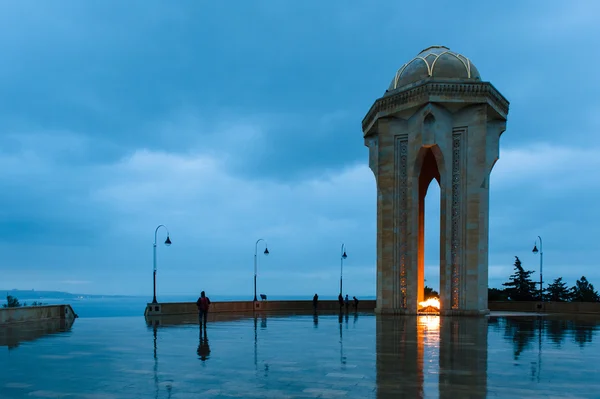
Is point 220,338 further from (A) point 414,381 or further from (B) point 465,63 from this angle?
(B) point 465,63

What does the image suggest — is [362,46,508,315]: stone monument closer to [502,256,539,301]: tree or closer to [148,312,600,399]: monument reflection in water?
[148,312,600,399]: monument reflection in water

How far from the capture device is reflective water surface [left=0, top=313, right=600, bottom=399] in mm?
10391

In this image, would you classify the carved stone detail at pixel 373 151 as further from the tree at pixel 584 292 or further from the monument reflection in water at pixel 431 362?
the tree at pixel 584 292

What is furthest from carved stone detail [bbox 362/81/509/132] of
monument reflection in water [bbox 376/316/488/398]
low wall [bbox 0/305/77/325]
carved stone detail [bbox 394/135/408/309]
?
low wall [bbox 0/305/77/325]

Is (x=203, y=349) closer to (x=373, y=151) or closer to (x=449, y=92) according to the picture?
(x=449, y=92)

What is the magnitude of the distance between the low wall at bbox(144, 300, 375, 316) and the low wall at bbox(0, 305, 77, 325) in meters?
4.87

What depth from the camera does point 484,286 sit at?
116 feet

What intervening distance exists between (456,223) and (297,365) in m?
25.0

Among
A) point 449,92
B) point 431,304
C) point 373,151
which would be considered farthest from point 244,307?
point 449,92

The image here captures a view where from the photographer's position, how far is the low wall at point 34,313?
26062mm

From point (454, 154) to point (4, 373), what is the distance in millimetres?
30700

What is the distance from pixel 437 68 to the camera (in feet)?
122

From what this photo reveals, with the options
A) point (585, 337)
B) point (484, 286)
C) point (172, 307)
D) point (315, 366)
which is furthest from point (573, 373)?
point (172, 307)

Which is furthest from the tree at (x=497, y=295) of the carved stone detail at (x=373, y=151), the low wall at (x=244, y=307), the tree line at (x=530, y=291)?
the carved stone detail at (x=373, y=151)
